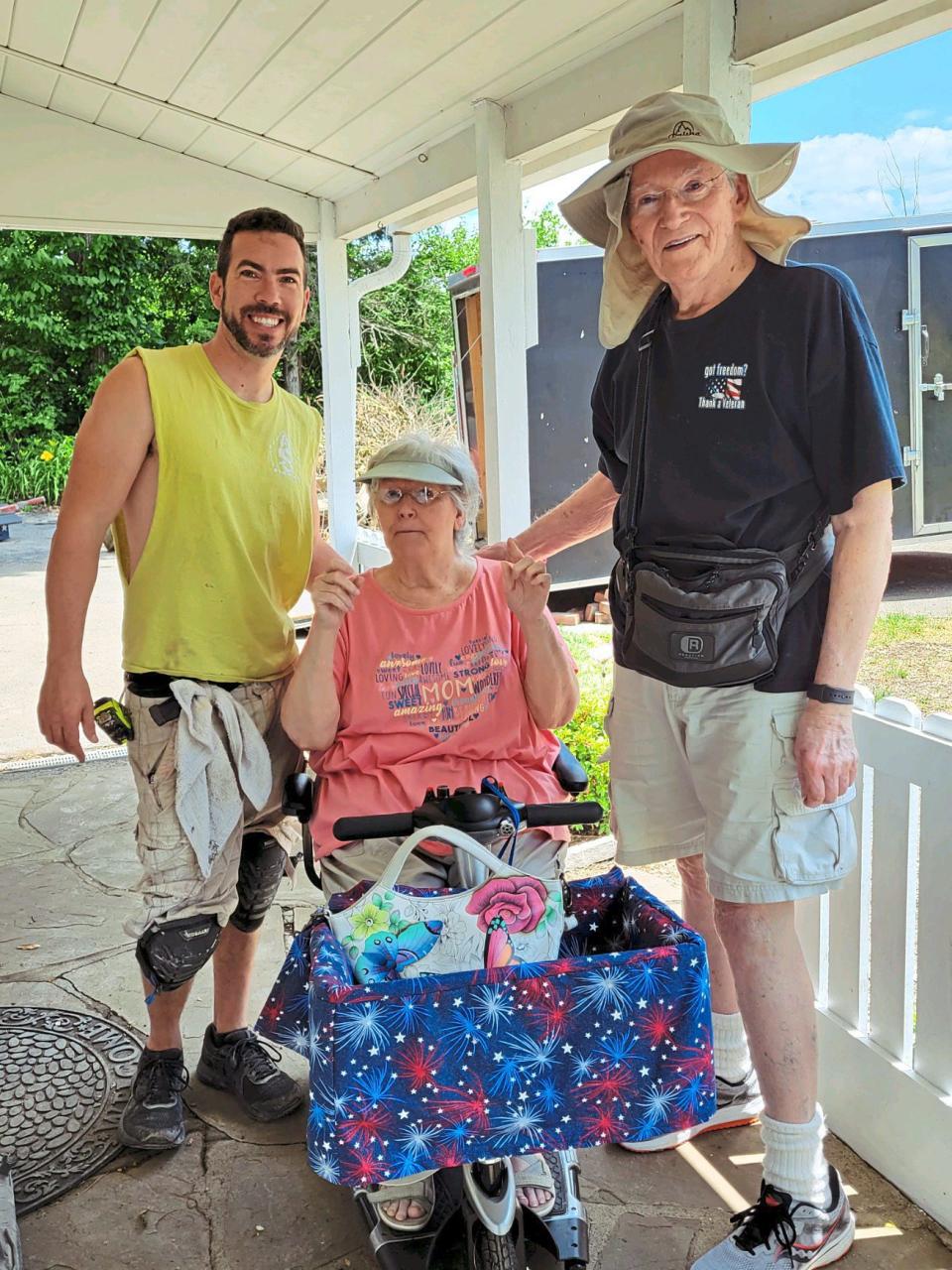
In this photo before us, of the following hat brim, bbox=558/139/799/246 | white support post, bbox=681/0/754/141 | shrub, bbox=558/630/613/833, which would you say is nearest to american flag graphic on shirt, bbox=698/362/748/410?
hat brim, bbox=558/139/799/246

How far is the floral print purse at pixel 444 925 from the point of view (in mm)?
1671

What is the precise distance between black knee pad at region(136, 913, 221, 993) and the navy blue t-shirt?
1186 millimetres

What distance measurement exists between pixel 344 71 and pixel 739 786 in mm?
2811

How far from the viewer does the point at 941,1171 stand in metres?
1.96

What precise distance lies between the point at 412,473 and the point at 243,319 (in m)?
0.48

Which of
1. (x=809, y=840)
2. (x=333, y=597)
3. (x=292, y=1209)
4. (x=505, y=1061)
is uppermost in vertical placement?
(x=333, y=597)

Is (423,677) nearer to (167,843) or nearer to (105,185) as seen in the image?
(167,843)

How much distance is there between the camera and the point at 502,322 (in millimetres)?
3469

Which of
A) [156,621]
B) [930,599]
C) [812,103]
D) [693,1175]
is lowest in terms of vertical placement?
[693,1175]

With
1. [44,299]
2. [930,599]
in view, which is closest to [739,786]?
[930,599]

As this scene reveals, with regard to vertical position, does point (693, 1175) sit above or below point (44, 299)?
below

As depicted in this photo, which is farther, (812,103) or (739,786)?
(812,103)

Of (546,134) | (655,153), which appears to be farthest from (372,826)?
(546,134)

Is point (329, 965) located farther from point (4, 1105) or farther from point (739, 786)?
point (4, 1105)
